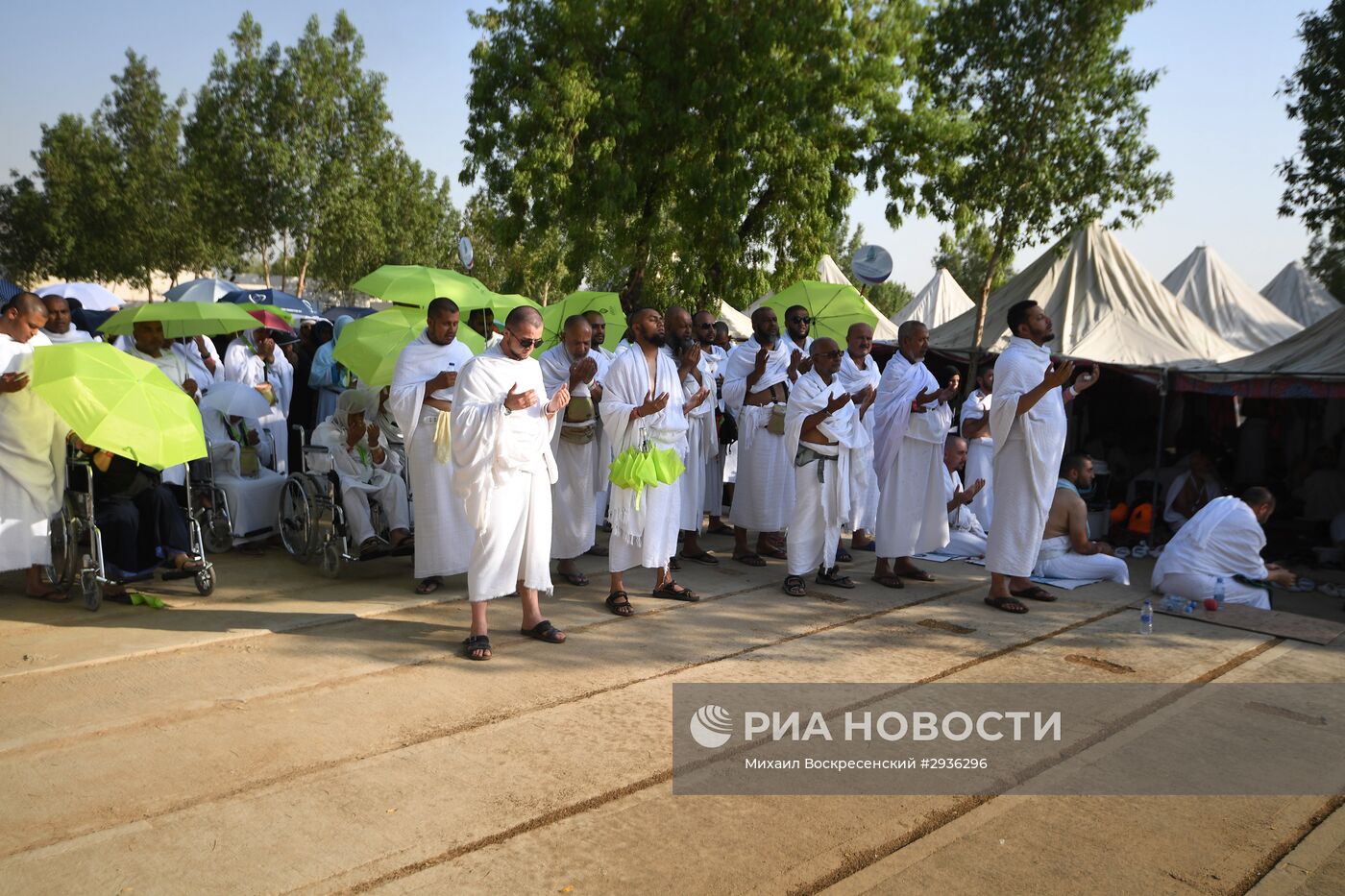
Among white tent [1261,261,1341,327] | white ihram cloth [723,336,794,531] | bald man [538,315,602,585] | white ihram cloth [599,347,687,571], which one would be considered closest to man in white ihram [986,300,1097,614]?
white ihram cloth [723,336,794,531]

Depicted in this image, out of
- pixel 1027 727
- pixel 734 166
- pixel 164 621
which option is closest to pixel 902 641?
pixel 1027 727

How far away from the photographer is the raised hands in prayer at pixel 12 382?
238 inches

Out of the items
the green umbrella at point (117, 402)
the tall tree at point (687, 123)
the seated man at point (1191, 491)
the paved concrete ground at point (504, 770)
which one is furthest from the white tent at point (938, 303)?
the green umbrella at point (117, 402)

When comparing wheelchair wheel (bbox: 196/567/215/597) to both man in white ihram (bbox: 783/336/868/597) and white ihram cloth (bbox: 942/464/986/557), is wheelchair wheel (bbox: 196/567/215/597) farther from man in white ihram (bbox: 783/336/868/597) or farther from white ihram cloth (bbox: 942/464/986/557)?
white ihram cloth (bbox: 942/464/986/557)

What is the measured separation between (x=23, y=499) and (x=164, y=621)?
1.16 m

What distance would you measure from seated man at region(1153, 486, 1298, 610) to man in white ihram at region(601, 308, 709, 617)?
3.84 meters

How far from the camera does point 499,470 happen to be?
5.55 m

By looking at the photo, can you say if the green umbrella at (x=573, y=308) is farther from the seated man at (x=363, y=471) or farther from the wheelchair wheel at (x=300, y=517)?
the wheelchair wheel at (x=300, y=517)

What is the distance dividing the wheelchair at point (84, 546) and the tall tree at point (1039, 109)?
10.4m

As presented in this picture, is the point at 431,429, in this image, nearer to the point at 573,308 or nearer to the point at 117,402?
the point at 117,402

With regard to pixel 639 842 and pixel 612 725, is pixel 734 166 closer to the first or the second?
pixel 612 725

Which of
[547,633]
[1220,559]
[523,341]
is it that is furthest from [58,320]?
[1220,559]

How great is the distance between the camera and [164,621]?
616 cm

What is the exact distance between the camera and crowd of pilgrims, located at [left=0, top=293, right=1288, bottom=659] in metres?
5.75
